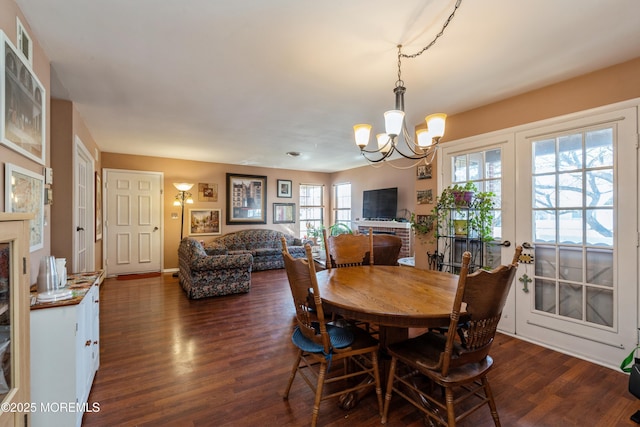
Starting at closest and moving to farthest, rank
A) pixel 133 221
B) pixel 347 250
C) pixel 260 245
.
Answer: pixel 347 250 < pixel 133 221 < pixel 260 245

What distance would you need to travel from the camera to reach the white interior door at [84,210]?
3199mm

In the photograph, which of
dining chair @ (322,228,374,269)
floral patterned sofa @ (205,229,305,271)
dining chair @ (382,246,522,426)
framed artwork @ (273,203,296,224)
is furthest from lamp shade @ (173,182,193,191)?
dining chair @ (382,246,522,426)

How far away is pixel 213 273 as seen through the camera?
4188 millimetres

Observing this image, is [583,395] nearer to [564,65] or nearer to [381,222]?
[564,65]

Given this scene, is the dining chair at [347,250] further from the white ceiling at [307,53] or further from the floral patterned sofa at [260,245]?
the floral patterned sofa at [260,245]

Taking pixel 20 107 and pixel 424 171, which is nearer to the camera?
pixel 20 107

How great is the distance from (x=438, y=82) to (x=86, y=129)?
4.41 meters

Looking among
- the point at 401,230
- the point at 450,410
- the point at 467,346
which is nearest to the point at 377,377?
the point at 450,410

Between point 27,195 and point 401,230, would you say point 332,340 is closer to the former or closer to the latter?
point 27,195

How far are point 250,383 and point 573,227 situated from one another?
303 cm

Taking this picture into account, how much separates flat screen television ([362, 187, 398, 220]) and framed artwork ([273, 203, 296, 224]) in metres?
1.90

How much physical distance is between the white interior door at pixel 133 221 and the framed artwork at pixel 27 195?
155 inches

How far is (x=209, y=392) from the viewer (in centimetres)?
200

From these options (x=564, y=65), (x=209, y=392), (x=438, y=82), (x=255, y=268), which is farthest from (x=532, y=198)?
(x=255, y=268)
